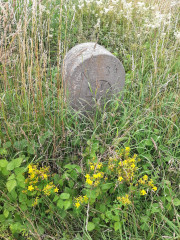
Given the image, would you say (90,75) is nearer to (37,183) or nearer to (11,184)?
(37,183)

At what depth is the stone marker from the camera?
8.27 feet

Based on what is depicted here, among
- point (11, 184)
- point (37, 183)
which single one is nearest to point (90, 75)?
point (37, 183)

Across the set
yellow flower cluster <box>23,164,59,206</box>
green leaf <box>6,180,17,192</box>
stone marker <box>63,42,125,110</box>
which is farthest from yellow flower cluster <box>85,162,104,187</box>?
stone marker <box>63,42,125,110</box>

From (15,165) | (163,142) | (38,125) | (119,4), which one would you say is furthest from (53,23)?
(15,165)

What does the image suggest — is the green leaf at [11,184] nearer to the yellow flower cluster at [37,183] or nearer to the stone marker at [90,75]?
the yellow flower cluster at [37,183]

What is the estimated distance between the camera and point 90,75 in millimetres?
2600

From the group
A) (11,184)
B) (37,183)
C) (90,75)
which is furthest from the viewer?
(90,75)

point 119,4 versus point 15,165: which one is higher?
point 119,4

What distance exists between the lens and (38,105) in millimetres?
2236

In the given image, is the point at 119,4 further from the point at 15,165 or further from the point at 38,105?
the point at 15,165

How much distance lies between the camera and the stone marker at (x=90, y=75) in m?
2.52

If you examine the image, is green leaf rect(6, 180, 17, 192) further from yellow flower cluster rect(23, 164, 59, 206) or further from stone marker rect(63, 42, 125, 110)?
stone marker rect(63, 42, 125, 110)

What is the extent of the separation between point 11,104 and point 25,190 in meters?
1.02

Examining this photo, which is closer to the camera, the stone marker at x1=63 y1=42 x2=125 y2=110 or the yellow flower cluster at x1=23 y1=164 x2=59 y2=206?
the yellow flower cluster at x1=23 y1=164 x2=59 y2=206
